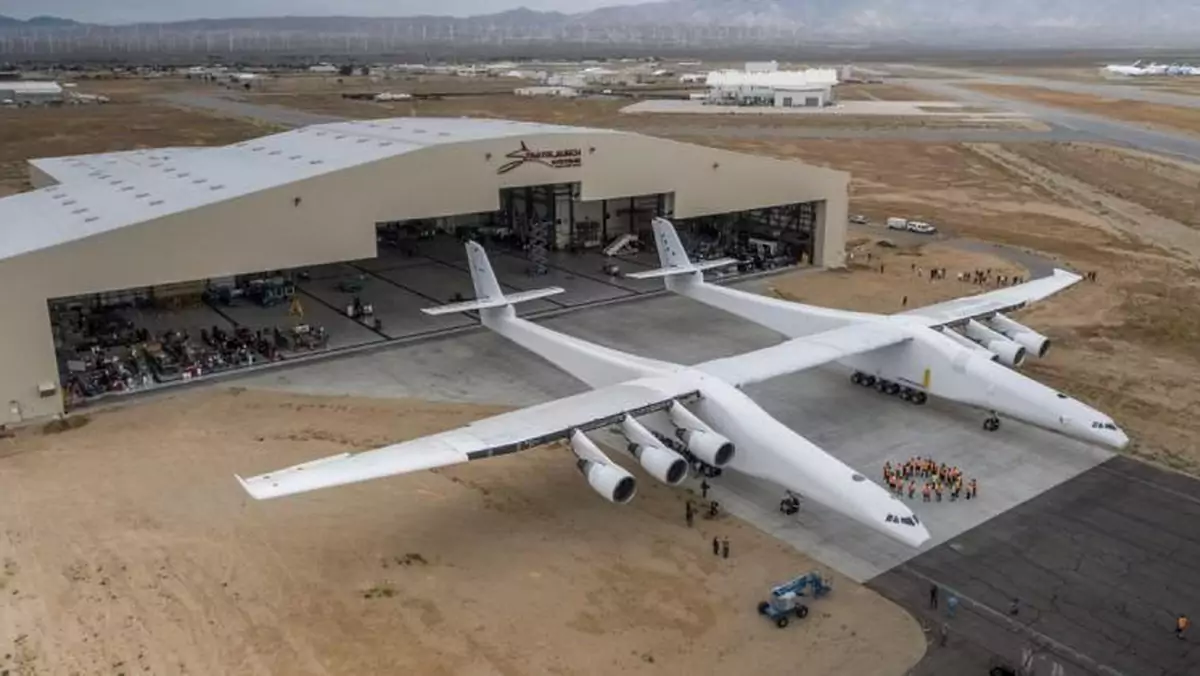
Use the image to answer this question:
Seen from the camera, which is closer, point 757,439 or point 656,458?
point 656,458

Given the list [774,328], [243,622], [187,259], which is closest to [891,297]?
[774,328]

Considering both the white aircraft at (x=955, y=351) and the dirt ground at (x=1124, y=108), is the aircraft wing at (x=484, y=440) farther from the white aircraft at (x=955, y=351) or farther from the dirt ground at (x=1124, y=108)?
the dirt ground at (x=1124, y=108)

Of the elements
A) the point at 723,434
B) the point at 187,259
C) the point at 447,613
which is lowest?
the point at 447,613

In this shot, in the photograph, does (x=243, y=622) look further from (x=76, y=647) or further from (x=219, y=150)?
(x=219, y=150)

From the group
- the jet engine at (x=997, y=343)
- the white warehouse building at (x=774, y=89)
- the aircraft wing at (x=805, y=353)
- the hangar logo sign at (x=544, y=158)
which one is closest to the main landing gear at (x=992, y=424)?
the jet engine at (x=997, y=343)

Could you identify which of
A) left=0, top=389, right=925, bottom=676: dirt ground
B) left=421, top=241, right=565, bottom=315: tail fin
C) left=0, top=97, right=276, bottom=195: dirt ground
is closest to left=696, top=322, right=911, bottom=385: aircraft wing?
left=0, top=389, right=925, bottom=676: dirt ground

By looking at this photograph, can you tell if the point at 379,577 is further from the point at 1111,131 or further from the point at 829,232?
the point at 1111,131

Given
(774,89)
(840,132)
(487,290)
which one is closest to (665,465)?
(487,290)
